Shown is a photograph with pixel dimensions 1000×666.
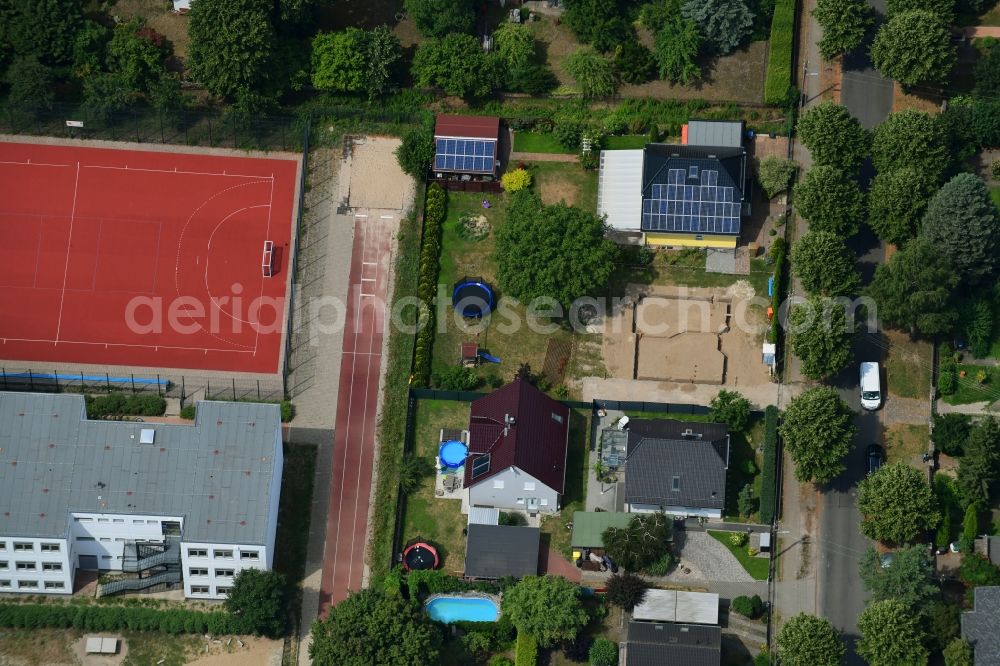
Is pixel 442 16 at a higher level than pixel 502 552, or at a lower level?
higher

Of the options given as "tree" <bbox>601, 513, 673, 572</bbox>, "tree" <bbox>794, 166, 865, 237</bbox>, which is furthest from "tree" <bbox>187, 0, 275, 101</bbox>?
"tree" <bbox>601, 513, 673, 572</bbox>

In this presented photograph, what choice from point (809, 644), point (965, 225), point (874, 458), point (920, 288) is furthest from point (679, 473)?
point (965, 225)

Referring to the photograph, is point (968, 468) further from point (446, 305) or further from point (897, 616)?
point (446, 305)

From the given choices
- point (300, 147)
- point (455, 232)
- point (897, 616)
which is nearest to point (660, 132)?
point (455, 232)

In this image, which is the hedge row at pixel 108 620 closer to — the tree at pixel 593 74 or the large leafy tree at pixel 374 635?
the large leafy tree at pixel 374 635

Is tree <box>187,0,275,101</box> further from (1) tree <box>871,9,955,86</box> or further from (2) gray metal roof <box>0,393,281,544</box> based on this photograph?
(1) tree <box>871,9,955,86</box>

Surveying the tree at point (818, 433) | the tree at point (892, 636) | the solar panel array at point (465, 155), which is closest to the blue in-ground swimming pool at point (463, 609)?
the tree at point (818, 433)

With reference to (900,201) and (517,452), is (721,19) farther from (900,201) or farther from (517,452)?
(517,452)
